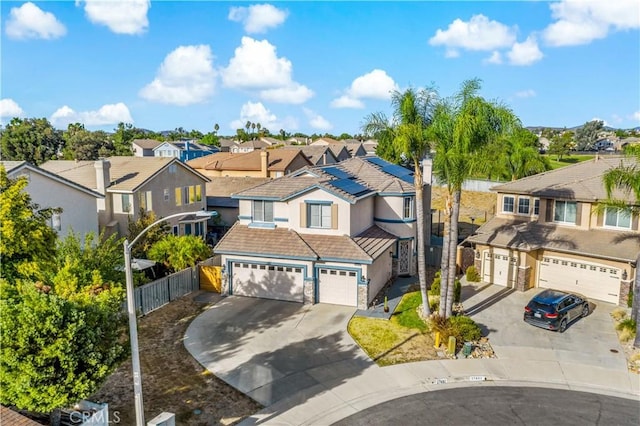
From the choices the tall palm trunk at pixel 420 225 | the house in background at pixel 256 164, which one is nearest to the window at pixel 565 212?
the tall palm trunk at pixel 420 225

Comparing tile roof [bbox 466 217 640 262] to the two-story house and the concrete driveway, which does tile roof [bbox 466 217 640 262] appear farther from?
the concrete driveway

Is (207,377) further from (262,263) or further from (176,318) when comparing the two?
(262,263)

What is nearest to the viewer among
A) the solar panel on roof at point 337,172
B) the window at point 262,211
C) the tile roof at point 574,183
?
the tile roof at point 574,183

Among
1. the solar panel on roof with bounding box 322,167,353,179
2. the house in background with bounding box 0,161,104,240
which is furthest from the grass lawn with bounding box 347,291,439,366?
the house in background with bounding box 0,161,104,240

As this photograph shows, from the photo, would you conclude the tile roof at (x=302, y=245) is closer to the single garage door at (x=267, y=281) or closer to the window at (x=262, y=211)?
the window at (x=262, y=211)

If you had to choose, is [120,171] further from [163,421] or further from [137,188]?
[163,421]
